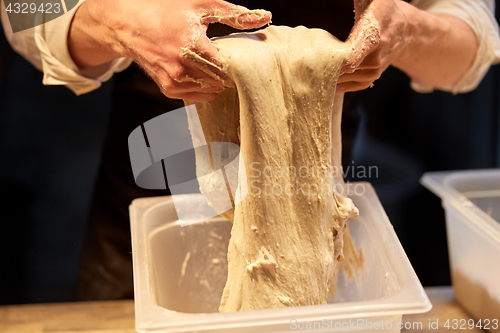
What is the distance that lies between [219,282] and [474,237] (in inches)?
19.7

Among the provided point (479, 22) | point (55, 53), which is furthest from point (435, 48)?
point (55, 53)

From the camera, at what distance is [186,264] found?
2.60 ft

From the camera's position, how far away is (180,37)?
1.65 feet

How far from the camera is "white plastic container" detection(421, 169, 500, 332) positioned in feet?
2.51

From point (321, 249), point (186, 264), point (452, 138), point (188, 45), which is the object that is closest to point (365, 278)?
point (321, 249)

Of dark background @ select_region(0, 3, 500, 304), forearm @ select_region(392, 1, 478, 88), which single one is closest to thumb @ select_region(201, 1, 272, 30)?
forearm @ select_region(392, 1, 478, 88)

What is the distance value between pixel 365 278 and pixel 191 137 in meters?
0.38

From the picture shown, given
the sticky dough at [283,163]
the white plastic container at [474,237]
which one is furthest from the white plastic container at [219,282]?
the white plastic container at [474,237]

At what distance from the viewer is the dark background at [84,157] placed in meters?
0.95

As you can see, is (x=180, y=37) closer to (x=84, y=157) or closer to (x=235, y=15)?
(x=235, y=15)

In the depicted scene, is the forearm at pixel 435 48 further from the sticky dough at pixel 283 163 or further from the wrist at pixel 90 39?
the wrist at pixel 90 39

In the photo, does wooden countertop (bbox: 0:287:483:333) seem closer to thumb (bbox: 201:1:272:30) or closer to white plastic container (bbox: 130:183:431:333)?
white plastic container (bbox: 130:183:431:333)

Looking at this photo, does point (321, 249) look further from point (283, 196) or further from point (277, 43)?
point (277, 43)

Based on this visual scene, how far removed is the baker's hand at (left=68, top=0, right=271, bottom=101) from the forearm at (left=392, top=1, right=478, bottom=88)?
32 cm
